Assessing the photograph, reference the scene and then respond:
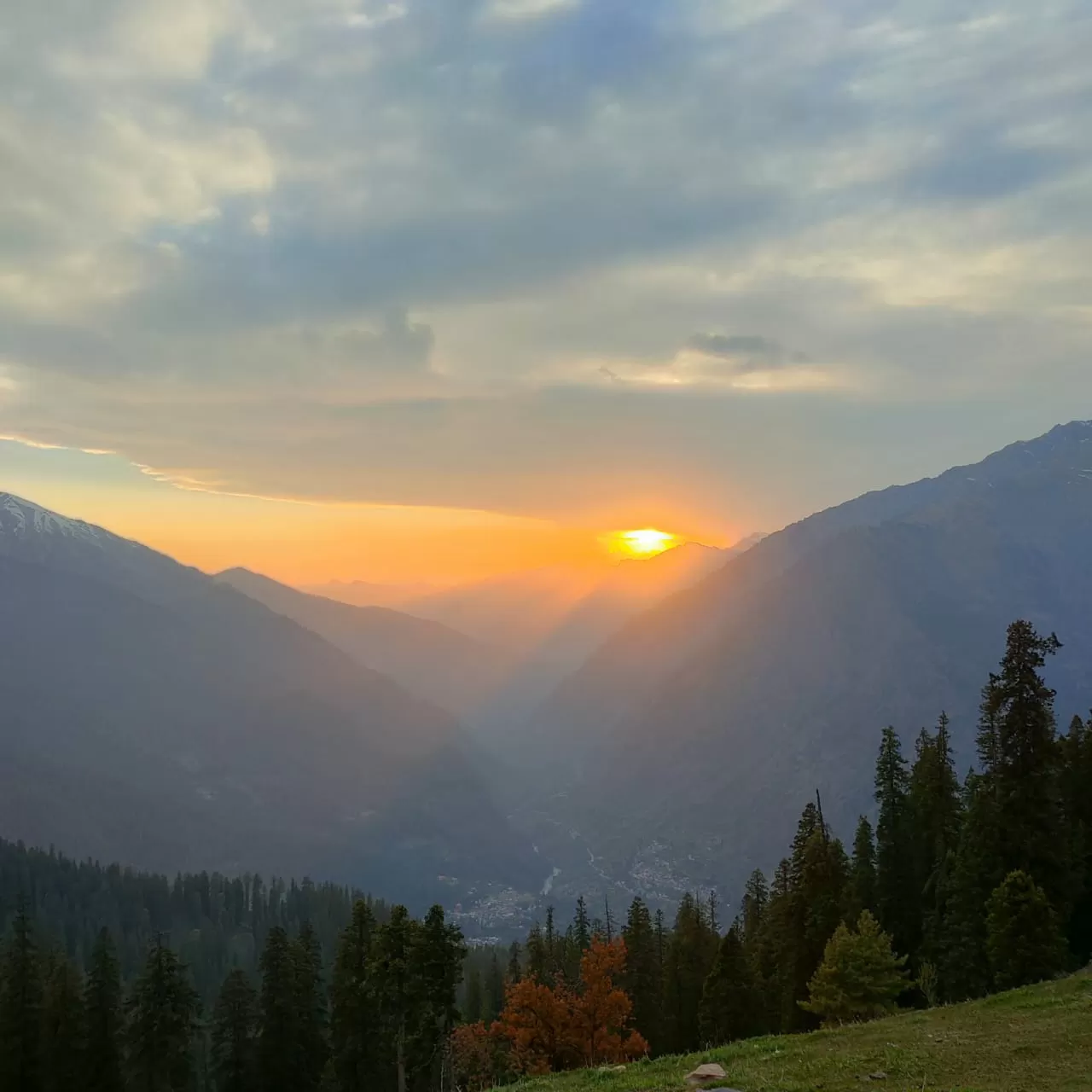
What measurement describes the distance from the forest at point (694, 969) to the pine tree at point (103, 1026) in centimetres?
13

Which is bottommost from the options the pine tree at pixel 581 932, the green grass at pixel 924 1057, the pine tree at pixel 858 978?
the pine tree at pixel 581 932

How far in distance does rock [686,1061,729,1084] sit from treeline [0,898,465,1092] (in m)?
37.1

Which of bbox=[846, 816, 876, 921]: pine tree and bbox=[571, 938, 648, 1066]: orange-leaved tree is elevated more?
bbox=[846, 816, 876, 921]: pine tree

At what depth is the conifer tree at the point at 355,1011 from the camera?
2474 inches

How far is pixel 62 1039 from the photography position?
62438 mm

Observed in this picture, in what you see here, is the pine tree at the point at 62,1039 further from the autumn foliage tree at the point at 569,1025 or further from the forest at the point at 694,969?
the autumn foliage tree at the point at 569,1025

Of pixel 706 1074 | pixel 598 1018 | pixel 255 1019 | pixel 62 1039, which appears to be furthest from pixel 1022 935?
pixel 62 1039

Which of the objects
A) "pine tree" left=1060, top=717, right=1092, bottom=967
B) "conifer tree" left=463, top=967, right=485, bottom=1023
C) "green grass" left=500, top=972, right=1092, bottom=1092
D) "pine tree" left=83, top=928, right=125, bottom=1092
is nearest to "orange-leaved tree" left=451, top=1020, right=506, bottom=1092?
"green grass" left=500, top=972, right=1092, bottom=1092

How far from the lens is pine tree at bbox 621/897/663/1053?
70.2 meters

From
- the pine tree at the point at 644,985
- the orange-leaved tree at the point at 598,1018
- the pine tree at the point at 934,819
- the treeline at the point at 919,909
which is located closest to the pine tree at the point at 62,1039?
Result: the treeline at the point at 919,909

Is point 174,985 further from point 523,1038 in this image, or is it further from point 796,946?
point 796,946

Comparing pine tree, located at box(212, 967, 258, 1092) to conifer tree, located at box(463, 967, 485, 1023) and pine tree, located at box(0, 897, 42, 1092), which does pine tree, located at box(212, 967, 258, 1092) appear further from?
conifer tree, located at box(463, 967, 485, 1023)

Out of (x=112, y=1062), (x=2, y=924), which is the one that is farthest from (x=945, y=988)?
(x=2, y=924)

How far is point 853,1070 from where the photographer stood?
21.8 metres
